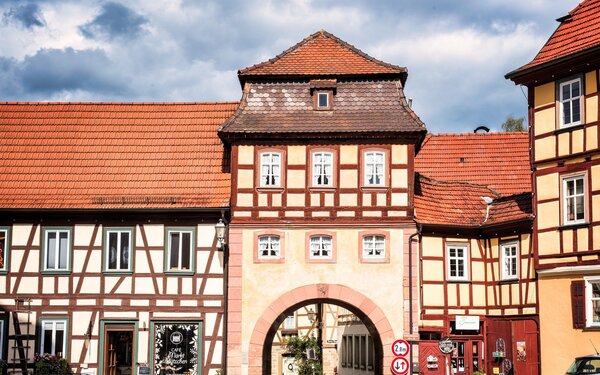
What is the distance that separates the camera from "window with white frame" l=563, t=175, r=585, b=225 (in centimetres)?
3356

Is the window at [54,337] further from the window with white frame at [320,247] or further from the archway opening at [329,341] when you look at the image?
the archway opening at [329,341]

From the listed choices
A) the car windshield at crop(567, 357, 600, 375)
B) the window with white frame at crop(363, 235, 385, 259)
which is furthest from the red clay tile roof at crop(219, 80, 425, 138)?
the car windshield at crop(567, 357, 600, 375)

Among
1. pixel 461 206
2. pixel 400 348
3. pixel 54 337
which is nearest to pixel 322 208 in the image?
pixel 461 206

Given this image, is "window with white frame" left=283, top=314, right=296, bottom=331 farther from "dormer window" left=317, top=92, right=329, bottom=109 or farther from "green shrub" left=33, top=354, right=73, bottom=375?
"green shrub" left=33, top=354, right=73, bottom=375

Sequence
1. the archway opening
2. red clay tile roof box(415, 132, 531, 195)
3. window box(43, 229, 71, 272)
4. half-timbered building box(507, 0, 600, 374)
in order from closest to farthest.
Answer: half-timbered building box(507, 0, 600, 374) → window box(43, 229, 71, 272) → red clay tile roof box(415, 132, 531, 195) → the archway opening

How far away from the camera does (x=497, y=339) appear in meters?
37.0

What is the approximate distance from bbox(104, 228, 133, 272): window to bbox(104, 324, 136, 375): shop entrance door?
6.70 feet

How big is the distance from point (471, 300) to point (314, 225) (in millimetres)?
6146

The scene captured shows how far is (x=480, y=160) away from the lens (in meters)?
44.4

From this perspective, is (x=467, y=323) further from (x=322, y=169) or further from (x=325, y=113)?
(x=325, y=113)

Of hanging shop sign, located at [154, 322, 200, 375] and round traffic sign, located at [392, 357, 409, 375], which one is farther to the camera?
hanging shop sign, located at [154, 322, 200, 375]

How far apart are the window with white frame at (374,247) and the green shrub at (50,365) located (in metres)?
10.7

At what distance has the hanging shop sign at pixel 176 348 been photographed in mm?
36594

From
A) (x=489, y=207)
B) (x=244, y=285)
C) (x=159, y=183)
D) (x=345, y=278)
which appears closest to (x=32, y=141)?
(x=159, y=183)
